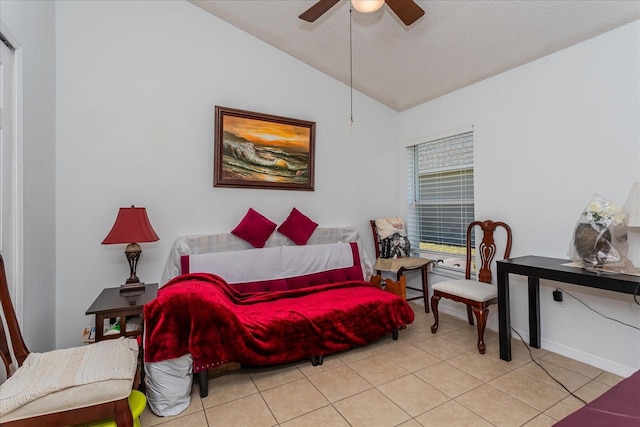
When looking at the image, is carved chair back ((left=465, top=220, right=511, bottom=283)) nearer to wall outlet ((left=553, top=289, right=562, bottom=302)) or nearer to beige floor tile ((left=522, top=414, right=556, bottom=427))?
wall outlet ((left=553, top=289, right=562, bottom=302))

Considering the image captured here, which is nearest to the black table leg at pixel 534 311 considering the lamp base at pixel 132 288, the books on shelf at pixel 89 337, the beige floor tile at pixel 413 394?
the beige floor tile at pixel 413 394

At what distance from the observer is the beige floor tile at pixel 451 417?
→ 1.71 meters

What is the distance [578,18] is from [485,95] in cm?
94

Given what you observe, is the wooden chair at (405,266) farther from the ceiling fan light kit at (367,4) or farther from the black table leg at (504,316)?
the ceiling fan light kit at (367,4)

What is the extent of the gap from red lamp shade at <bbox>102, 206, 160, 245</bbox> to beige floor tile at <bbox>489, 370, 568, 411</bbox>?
8.83ft

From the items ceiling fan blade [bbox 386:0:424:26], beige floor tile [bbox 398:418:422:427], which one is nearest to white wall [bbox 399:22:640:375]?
ceiling fan blade [bbox 386:0:424:26]

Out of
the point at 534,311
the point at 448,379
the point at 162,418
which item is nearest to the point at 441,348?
the point at 448,379

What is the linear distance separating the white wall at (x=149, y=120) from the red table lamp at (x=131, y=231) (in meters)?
0.36

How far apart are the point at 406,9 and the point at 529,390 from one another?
101 inches

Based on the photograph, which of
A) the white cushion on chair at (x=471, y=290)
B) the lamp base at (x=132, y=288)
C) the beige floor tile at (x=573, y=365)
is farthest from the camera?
the white cushion on chair at (x=471, y=290)

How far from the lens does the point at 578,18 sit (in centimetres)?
218

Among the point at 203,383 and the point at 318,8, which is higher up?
the point at 318,8

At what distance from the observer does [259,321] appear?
7.14 feet

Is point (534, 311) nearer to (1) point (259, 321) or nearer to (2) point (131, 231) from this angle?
(1) point (259, 321)
